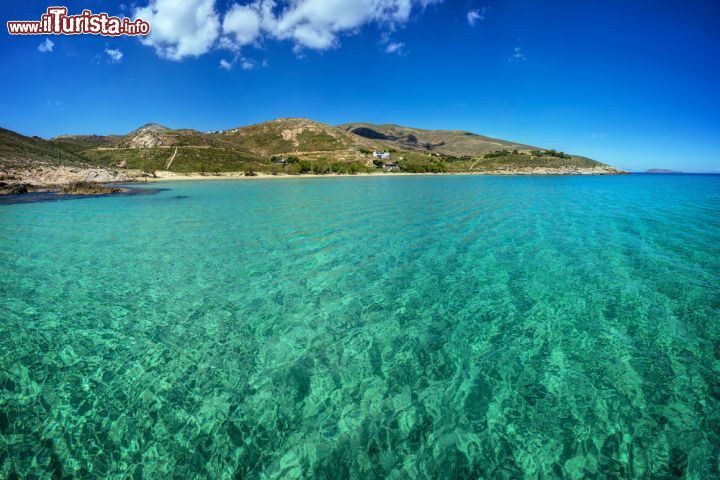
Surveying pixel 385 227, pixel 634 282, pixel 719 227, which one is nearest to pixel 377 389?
pixel 634 282

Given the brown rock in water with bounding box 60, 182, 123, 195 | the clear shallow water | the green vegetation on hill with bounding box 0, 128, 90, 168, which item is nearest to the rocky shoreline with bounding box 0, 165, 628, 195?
the brown rock in water with bounding box 60, 182, 123, 195

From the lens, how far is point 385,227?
23594mm

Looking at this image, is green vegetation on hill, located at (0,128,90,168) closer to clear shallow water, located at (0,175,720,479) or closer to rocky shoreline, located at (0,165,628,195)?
rocky shoreline, located at (0,165,628,195)

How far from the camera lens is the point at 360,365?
7492 mm

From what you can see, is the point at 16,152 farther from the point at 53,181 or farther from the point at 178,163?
the point at 178,163

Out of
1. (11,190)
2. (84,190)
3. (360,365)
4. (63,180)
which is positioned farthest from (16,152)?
(360,365)

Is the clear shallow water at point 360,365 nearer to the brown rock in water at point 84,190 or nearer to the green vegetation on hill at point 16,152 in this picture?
the brown rock in water at point 84,190

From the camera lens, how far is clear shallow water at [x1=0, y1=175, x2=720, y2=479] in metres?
5.23

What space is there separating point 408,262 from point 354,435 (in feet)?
32.6

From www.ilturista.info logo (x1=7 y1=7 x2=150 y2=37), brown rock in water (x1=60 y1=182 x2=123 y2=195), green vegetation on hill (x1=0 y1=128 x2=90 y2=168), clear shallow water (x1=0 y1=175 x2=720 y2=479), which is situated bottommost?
clear shallow water (x1=0 y1=175 x2=720 y2=479)

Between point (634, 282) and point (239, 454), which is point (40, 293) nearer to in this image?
point (239, 454)

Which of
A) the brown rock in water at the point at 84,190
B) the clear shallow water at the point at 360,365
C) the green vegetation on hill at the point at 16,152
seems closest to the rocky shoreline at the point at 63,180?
the brown rock in water at the point at 84,190

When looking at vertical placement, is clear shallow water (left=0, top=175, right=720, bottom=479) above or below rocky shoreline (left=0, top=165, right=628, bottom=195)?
below

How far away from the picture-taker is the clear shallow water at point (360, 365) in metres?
5.23
